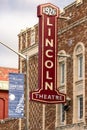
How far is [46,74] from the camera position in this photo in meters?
34.7

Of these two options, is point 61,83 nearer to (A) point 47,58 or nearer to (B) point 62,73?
(B) point 62,73

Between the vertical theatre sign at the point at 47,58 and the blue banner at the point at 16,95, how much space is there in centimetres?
113

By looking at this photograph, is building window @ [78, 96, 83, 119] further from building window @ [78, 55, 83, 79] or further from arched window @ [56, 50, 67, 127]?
arched window @ [56, 50, 67, 127]

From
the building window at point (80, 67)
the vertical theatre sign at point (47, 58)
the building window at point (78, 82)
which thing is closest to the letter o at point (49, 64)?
the vertical theatre sign at point (47, 58)

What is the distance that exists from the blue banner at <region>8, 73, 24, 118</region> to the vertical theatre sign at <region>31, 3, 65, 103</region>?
1133 millimetres

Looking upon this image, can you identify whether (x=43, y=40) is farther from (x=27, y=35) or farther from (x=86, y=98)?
(x=27, y=35)

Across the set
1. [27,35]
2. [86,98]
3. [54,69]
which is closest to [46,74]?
[54,69]

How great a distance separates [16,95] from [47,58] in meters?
3.04

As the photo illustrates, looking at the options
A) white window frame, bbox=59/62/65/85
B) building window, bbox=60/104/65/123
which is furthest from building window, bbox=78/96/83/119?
white window frame, bbox=59/62/65/85

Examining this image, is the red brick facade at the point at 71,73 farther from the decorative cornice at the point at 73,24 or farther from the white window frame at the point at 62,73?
the white window frame at the point at 62,73

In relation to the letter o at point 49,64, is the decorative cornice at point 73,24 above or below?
above

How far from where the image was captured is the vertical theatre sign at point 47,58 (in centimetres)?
3447

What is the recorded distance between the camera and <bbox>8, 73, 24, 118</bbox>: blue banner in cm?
3209

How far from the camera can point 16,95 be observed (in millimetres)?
34438
